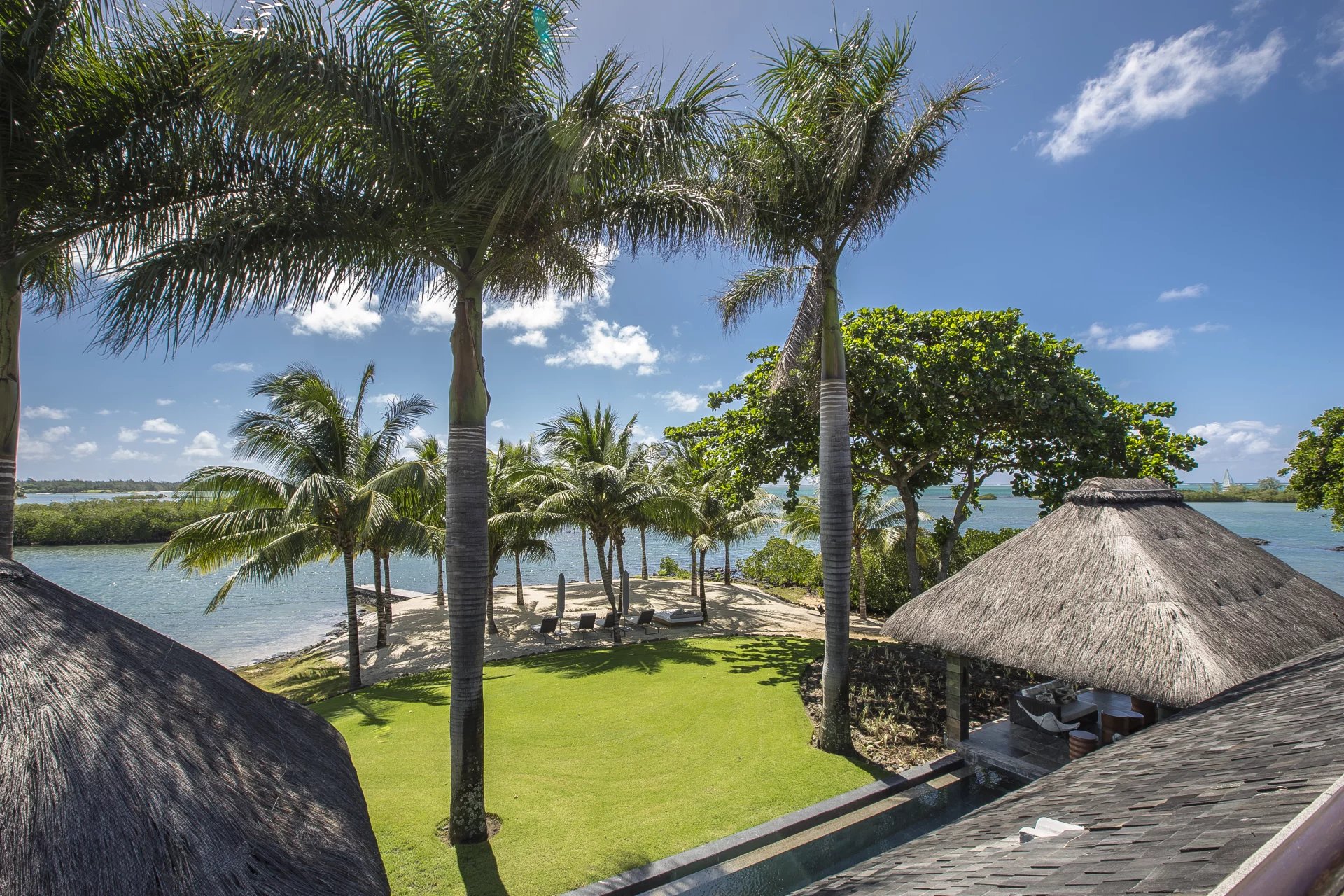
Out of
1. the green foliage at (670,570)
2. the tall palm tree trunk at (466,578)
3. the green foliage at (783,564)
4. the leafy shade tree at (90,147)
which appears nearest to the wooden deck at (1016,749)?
the tall palm tree trunk at (466,578)

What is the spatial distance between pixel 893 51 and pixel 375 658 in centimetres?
1782

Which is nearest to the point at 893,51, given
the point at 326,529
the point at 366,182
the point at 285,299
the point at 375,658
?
the point at 366,182

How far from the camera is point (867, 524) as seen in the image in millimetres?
21453

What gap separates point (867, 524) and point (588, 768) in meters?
16.2

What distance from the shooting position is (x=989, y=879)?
232cm

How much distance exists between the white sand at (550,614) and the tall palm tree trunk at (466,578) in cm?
982

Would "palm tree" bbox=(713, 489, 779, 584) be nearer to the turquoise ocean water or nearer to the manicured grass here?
the turquoise ocean water

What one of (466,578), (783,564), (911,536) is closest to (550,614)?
(783,564)

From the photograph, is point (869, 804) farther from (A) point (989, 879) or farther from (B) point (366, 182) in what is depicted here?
(B) point (366, 182)

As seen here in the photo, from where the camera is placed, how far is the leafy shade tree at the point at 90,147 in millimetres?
4773

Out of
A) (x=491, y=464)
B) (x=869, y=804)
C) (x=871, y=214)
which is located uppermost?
(x=871, y=214)

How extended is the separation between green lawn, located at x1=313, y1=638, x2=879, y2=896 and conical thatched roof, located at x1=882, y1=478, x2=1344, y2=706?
2.51m

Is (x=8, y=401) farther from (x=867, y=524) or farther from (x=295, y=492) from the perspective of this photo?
(x=867, y=524)

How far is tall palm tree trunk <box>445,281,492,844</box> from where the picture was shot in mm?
5820
